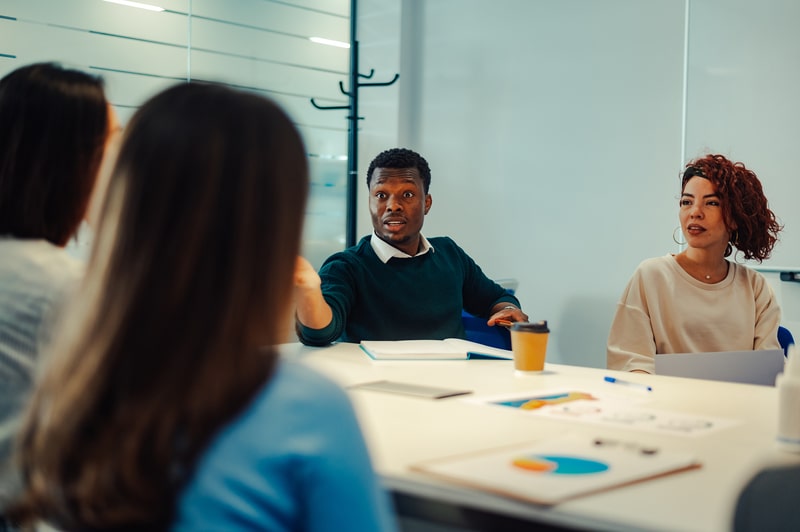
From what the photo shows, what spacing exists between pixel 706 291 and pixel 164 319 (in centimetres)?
228

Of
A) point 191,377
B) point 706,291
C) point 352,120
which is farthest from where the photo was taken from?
point 352,120

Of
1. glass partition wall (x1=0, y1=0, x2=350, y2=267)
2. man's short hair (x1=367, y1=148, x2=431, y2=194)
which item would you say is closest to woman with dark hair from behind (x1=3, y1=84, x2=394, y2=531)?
man's short hair (x1=367, y1=148, x2=431, y2=194)

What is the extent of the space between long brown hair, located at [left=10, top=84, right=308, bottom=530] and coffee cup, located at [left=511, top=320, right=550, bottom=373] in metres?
1.35

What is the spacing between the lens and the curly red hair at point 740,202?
9.04 ft

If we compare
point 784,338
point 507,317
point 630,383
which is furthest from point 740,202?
point 630,383

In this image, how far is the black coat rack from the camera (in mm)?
4891

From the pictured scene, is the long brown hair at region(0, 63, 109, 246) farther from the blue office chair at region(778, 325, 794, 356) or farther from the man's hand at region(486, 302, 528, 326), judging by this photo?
the blue office chair at region(778, 325, 794, 356)

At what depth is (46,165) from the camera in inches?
49.6

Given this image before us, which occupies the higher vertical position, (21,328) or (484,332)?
(21,328)

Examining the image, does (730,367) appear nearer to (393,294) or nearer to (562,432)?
(562,432)

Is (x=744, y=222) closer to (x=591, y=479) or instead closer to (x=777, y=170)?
(x=777, y=170)

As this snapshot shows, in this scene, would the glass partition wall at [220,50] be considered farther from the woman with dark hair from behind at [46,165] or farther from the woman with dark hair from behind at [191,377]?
the woman with dark hair from behind at [191,377]

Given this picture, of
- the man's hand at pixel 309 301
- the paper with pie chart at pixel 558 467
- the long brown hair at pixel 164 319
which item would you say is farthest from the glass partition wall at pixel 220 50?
the long brown hair at pixel 164 319

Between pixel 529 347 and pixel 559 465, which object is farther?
pixel 529 347
